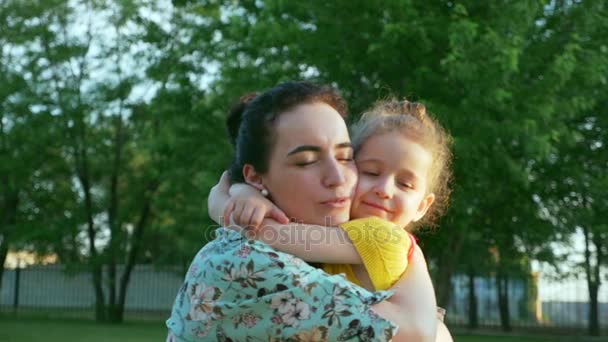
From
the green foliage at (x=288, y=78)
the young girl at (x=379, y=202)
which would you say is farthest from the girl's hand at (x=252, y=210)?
the green foliage at (x=288, y=78)

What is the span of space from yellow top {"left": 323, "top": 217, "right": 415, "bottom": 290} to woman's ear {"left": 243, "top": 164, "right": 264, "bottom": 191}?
0.78ft

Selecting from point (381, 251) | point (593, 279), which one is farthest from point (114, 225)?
point (381, 251)

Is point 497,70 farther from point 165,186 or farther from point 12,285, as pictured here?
point 12,285

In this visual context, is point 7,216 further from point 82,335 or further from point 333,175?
point 333,175

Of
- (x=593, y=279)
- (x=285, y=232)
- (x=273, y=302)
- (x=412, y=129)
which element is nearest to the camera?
(x=273, y=302)

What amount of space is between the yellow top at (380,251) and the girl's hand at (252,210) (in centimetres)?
16

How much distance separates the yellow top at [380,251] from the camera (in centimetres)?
191

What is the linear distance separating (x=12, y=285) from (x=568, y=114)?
24.3 metres

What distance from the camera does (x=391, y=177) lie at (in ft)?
7.16

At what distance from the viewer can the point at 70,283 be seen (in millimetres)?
33031

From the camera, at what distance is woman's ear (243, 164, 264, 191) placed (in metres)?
2.08

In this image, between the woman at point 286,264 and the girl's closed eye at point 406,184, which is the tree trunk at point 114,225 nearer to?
the girl's closed eye at point 406,184

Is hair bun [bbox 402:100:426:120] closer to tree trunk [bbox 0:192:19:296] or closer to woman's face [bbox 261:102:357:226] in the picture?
woman's face [bbox 261:102:357:226]

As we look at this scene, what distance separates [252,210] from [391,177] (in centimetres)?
39
